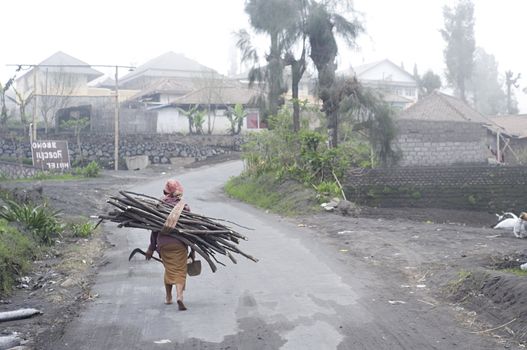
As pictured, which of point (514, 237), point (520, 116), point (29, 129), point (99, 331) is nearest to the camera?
point (99, 331)

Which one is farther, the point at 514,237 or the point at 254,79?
the point at 254,79

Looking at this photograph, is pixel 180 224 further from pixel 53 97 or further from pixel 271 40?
pixel 53 97

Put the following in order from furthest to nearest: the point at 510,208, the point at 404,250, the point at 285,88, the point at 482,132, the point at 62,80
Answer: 1. the point at 62,80
2. the point at 482,132
3. the point at 285,88
4. the point at 510,208
5. the point at 404,250

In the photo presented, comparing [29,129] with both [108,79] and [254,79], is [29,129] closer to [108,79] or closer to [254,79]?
[254,79]

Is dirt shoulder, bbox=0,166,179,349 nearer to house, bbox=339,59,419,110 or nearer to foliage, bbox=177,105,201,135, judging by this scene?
foliage, bbox=177,105,201,135

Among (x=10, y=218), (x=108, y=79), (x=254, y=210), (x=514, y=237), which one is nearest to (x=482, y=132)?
(x=254, y=210)

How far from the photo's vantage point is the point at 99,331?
7945mm

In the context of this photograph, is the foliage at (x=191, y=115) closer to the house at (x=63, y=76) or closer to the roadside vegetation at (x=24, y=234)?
the house at (x=63, y=76)

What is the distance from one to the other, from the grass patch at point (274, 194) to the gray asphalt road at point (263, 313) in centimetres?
819

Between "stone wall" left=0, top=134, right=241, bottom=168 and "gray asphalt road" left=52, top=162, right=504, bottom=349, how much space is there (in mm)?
30370

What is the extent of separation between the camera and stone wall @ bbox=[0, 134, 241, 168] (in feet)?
135

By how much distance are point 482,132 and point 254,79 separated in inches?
487

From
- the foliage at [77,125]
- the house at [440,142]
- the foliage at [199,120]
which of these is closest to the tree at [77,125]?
the foliage at [77,125]

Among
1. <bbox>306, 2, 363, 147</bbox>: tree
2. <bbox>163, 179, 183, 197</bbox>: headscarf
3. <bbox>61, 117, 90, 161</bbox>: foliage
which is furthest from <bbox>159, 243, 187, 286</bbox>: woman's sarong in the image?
<bbox>61, 117, 90, 161</bbox>: foliage
